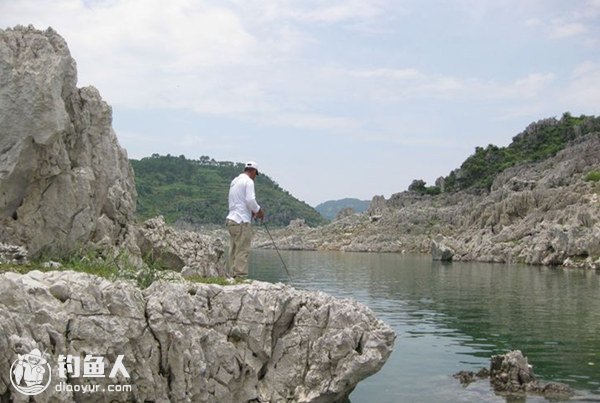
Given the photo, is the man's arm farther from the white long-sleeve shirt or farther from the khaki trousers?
the khaki trousers

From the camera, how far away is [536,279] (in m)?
56.5

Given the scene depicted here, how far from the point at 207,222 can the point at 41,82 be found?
538ft

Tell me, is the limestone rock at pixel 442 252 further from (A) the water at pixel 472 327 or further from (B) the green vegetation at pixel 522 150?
(B) the green vegetation at pixel 522 150

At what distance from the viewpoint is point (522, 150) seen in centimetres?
15600

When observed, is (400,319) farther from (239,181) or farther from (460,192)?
(460,192)

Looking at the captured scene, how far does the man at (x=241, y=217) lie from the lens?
17.3 m

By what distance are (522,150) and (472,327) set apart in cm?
13361

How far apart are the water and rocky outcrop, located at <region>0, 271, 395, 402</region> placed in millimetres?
3542

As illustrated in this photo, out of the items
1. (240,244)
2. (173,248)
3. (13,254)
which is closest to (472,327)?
(173,248)

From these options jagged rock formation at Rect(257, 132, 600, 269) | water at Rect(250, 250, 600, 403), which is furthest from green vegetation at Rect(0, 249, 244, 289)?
jagged rock formation at Rect(257, 132, 600, 269)

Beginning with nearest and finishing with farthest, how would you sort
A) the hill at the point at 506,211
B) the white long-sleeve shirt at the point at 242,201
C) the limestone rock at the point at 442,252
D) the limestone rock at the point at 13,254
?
1. the limestone rock at the point at 13,254
2. the white long-sleeve shirt at the point at 242,201
3. the hill at the point at 506,211
4. the limestone rock at the point at 442,252

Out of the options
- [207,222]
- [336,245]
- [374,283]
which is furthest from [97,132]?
[207,222]

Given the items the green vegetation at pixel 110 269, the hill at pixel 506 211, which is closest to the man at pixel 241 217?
the green vegetation at pixel 110 269

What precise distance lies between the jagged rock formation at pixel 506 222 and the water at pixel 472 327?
20792 millimetres
